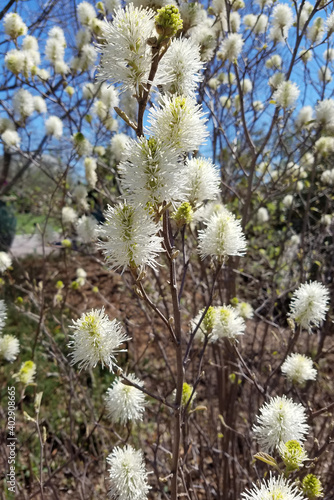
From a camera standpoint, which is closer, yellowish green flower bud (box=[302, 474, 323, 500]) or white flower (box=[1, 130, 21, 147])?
yellowish green flower bud (box=[302, 474, 323, 500])

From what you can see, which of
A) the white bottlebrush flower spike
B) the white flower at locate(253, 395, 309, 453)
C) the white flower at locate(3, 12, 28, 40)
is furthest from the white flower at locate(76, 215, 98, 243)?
the white flower at locate(253, 395, 309, 453)

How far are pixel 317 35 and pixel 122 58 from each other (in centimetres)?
212

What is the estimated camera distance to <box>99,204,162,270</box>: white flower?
0.94m

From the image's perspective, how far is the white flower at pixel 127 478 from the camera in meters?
1.25

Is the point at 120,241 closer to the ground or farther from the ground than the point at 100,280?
closer to the ground

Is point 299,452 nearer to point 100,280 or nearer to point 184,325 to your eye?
point 184,325

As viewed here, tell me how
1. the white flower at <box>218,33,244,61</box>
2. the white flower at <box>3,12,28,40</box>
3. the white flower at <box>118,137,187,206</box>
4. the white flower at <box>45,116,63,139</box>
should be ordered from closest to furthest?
the white flower at <box>118,137,187,206</box> < the white flower at <box>218,33,244,61</box> < the white flower at <box>3,12,28,40</box> < the white flower at <box>45,116,63,139</box>

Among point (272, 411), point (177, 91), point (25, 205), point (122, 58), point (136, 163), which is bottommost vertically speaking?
point (272, 411)

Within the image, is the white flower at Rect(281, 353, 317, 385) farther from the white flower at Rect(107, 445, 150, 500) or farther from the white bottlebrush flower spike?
the white bottlebrush flower spike

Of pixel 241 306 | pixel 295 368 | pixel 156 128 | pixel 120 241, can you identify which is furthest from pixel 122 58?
pixel 241 306

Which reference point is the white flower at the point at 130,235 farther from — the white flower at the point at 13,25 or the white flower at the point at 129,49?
the white flower at the point at 13,25

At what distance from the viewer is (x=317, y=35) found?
97.3 inches

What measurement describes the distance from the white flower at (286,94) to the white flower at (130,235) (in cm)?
166

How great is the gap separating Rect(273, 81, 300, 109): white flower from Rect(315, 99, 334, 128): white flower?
1.18 feet
